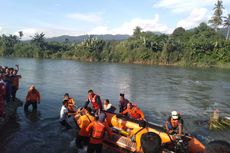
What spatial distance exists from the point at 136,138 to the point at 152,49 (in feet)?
208

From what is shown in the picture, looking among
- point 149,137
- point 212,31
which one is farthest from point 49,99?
point 212,31

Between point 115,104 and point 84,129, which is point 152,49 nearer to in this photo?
point 115,104

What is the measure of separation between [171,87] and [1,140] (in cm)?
2188

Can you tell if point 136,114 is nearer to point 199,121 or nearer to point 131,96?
point 199,121

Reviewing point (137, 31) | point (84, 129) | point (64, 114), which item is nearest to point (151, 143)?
point (84, 129)

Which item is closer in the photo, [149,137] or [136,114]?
[149,137]

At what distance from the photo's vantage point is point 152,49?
233 ft

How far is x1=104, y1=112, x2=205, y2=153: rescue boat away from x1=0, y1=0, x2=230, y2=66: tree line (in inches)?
2200

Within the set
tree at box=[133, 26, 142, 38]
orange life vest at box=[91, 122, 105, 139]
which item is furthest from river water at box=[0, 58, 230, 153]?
tree at box=[133, 26, 142, 38]

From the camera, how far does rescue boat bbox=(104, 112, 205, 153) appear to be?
380 inches

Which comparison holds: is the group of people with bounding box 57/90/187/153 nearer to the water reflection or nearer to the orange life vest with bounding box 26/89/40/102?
the water reflection

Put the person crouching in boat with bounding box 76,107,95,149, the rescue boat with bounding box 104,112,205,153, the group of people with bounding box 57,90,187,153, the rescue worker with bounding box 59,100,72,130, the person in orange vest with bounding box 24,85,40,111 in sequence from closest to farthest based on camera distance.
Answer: the group of people with bounding box 57,90,187,153, the rescue boat with bounding box 104,112,205,153, the person crouching in boat with bounding box 76,107,95,149, the rescue worker with bounding box 59,100,72,130, the person in orange vest with bounding box 24,85,40,111

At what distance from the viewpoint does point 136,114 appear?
13.1 meters

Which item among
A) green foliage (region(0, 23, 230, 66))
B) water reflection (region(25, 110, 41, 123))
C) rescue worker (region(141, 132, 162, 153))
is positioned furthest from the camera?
green foliage (region(0, 23, 230, 66))
